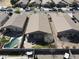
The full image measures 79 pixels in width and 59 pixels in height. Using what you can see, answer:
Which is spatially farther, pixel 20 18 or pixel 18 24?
pixel 20 18

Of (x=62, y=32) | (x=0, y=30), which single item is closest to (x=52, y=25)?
(x=62, y=32)

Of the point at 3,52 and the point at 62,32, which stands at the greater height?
the point at 3,52

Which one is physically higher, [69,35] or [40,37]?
[40,37]

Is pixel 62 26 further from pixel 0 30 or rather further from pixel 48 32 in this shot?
pixel 0 30

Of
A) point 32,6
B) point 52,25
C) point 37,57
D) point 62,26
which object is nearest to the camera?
point 37,57

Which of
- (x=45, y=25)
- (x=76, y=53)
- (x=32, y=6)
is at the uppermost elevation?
(x=76, y=53)

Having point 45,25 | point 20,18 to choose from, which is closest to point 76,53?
point 45,25

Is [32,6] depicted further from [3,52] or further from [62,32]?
[3,52]

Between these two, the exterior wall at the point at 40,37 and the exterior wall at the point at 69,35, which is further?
the exterior wall at the point at 69,35

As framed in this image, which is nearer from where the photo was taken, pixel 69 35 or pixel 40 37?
pixel 40 37

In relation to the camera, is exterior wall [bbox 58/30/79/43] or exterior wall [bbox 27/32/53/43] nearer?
exterior wall [bbox 27/32/53/43]

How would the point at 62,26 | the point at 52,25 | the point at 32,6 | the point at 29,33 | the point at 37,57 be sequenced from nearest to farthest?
the point at 37,57, the point at 29,33, the point at 62,26, the point at 52,25, the point at 32,6
